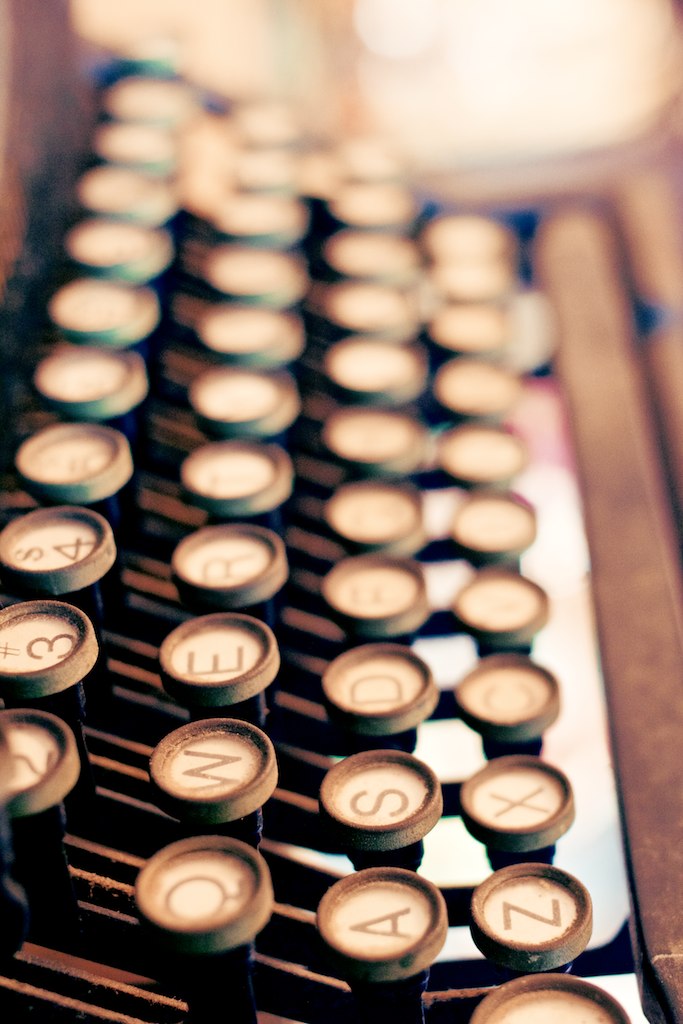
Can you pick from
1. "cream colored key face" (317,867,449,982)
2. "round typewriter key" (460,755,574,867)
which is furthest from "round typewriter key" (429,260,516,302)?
"cream colored key face" (317,867,449,982)

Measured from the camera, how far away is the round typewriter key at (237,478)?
169cm

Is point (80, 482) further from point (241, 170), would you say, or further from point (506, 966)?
point (241, 170)

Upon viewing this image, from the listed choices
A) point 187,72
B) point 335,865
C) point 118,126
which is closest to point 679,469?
point 335,865

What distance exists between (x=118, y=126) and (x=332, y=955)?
1744 mm

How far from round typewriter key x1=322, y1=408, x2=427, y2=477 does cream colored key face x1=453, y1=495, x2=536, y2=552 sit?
0.43 ft

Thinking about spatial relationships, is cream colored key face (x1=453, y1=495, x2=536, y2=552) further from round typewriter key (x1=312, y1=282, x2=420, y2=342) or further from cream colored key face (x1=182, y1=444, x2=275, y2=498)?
round typewriter key (x1=312, y1=282, x2=420, y2=342)

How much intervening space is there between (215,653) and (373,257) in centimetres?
112

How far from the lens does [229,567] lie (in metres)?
1.59

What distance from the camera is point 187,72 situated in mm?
2646

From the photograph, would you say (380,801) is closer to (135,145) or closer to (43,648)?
(43,648)

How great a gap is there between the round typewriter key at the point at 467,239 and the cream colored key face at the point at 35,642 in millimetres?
1322

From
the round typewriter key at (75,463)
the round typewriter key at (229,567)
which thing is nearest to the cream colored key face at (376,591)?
the round typewriter key at (229,567)

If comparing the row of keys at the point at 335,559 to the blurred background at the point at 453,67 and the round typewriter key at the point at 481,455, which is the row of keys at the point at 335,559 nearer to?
the round typewriter key at the point at 481,455

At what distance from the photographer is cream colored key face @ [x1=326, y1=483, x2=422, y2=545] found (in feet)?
5.76
